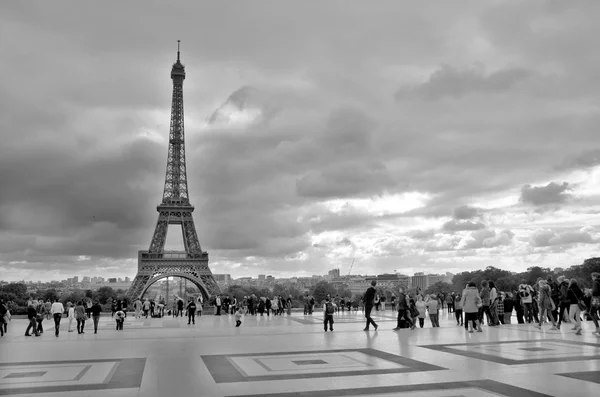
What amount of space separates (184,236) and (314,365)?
244 ft

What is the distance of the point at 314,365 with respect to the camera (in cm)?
1123

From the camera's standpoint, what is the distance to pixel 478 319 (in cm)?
1888

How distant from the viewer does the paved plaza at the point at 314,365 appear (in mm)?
8703

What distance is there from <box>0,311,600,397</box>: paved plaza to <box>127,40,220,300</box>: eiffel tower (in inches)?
2450

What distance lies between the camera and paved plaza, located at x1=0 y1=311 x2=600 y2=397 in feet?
28.6

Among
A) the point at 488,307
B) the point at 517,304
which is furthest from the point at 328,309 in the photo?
the point at 517,304

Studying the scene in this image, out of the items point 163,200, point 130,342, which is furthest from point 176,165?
point 130,342

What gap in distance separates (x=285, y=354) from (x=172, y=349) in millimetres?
3353

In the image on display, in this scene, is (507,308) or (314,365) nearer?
(314,365)

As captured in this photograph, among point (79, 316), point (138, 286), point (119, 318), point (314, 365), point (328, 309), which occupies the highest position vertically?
point (138, 286)

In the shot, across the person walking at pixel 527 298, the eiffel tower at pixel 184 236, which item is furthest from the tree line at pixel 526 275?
the person walking at pixel 527 298

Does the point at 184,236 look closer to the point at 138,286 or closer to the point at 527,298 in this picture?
the point at 138,286

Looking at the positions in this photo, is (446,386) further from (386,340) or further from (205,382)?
(386,340)

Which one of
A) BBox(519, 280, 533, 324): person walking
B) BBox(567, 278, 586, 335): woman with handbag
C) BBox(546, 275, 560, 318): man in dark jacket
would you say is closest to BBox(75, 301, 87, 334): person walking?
BBox(519, 280, 533, 324): person walking
